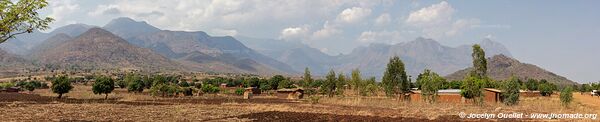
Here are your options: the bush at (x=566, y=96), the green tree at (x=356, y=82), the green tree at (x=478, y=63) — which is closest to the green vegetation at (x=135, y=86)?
the green tree at (x=356, y=82)

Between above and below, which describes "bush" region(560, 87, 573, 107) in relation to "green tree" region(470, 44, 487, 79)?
below

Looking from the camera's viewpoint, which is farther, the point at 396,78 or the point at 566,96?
the point at 396,78

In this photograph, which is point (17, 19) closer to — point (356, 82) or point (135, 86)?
point (356, 82)

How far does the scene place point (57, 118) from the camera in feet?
112

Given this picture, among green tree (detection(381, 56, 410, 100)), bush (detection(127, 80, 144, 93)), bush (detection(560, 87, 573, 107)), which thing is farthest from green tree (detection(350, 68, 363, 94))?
bush (detection(127, 80, 144, 93))

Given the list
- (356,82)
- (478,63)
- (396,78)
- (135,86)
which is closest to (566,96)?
(396,78)

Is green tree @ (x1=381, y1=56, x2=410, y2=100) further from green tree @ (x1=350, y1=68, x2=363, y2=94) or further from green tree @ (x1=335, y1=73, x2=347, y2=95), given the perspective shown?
green tree @ (x1=335, y1=73, x2=347, y2=95)

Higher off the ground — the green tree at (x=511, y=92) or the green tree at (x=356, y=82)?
the green tree at (x=356, y=82)

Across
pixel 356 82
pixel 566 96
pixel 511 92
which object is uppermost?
pixel 356 82

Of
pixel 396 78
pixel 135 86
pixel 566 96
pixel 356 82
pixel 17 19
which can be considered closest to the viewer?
pixel 17 19

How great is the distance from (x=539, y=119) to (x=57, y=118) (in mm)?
33148

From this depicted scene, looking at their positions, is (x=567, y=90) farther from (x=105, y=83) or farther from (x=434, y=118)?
(x=105, y=83)

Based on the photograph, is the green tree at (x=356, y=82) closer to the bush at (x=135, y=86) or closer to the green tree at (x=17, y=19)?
the bush at (x=135, y=86)

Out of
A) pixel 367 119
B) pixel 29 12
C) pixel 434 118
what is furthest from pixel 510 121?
pixel 29 12
